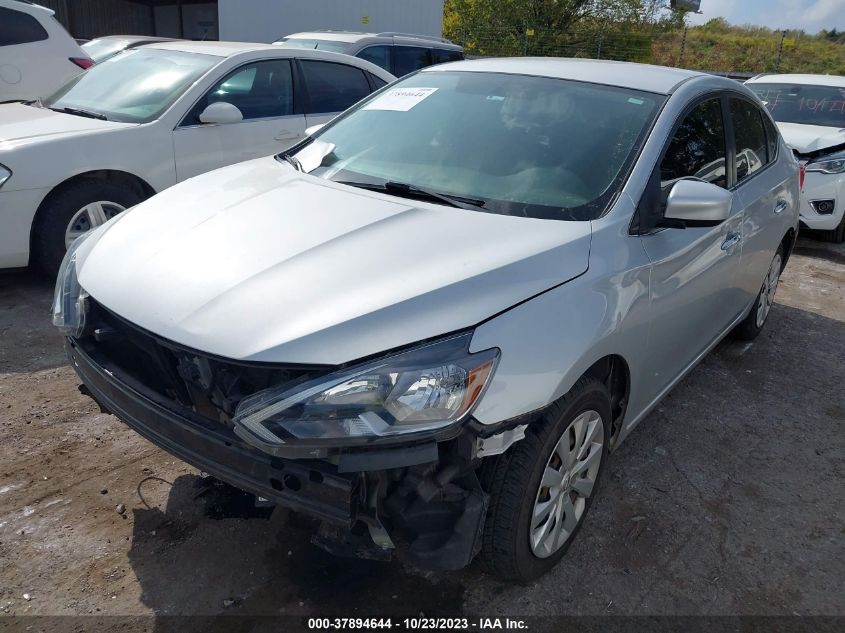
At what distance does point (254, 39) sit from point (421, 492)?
53.3ft

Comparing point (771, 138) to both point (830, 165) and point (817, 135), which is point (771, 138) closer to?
point (830, 165)

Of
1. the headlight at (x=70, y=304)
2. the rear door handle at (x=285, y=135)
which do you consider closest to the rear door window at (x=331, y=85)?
the rear door handle at (x=285, y=135)

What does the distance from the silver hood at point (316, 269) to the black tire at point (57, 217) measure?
2.17m

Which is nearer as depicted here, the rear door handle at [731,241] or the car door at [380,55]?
the rear door handle at [731,241]

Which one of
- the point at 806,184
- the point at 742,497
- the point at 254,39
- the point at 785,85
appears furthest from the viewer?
the point at 254,39

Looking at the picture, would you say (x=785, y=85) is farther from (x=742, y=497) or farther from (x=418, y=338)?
(x=418, y=338)

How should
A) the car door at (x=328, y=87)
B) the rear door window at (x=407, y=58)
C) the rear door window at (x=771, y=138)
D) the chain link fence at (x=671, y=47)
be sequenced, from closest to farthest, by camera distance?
the rear door window at (x=771, y=138)
the car door at (x=328, y=87)
the rear door window at (x=407, y=58)
the chain link fence at (x=671, y=47)

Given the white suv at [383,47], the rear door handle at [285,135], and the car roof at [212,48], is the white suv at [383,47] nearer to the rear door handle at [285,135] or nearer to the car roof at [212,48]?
the car roof at [212,48]

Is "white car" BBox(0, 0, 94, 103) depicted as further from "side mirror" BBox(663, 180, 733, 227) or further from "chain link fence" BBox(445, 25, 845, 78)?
"chain link fence" BBox(445, 25, 845, 78)

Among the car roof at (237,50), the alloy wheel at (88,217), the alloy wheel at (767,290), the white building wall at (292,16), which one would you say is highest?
the white building wall at (292,16)

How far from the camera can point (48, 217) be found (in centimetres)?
454

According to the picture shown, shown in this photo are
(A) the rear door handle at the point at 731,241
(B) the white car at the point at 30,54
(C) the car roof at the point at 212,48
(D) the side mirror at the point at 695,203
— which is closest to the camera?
(D) the side mirror at the point at 695,203

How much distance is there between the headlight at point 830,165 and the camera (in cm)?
737

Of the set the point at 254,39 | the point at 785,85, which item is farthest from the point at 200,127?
the point at 254,39
